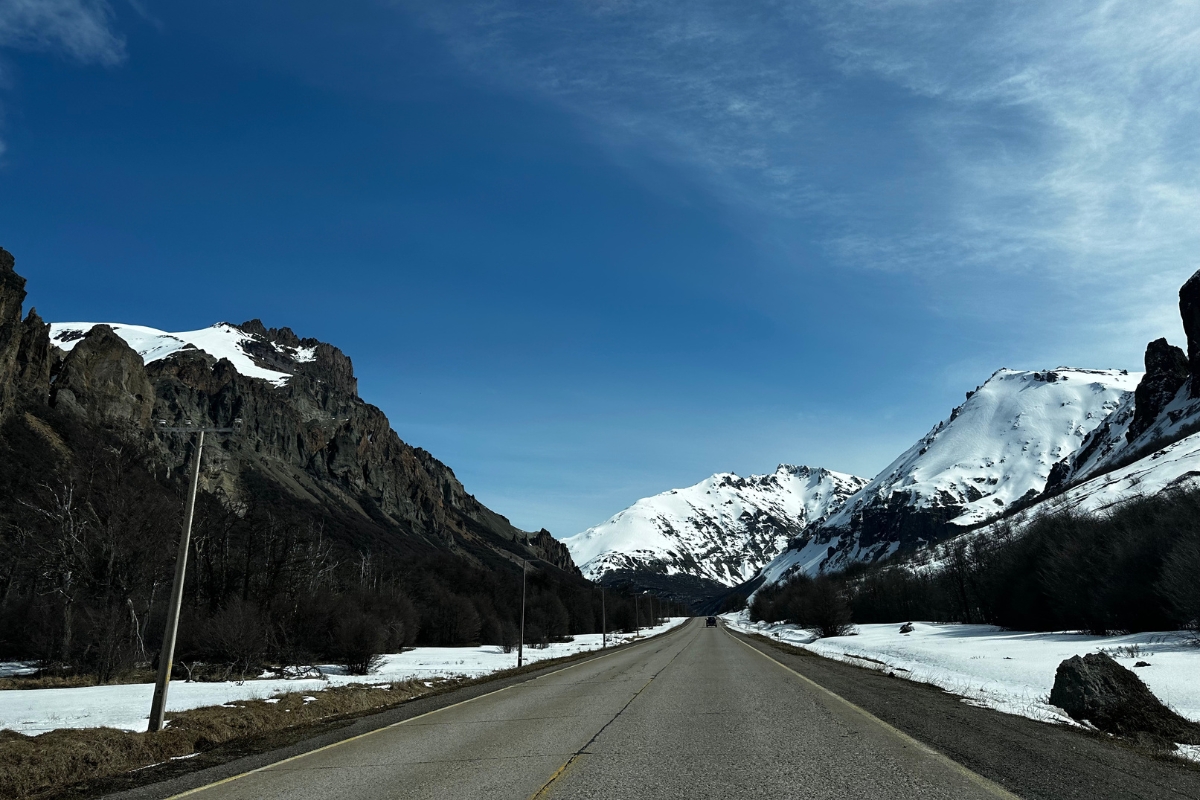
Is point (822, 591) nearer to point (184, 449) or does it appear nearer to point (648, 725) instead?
point (648, 725)

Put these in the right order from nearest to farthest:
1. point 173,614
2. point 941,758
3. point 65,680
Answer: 1. point 941,758
2. point 173,614
3. point 65,680

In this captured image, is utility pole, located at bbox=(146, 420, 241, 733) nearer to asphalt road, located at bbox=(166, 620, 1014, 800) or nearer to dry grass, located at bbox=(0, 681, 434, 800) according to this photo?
dry grass, located at bbox=(0, 681, 434, 800)

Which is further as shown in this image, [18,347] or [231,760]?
[18,347]

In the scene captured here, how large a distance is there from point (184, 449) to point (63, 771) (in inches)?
7021

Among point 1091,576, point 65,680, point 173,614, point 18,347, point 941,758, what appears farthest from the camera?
point 18,347

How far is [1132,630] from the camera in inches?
2076

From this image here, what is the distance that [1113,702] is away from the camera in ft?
50.2

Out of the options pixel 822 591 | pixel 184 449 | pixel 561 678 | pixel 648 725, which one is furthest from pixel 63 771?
pixel 184 449

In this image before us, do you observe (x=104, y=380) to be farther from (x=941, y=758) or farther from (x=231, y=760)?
(x=941, y=758)

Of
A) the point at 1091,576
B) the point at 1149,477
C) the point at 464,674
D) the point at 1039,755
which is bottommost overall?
the point at 464,674

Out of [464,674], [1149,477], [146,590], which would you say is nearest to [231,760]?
[464,674]

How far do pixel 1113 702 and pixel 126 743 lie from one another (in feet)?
64.1

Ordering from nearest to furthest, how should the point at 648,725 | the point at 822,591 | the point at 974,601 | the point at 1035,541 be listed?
the point at 648,725, the point at 1035,541, the point at 822,591, the point at 974,601

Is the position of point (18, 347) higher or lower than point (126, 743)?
higher
